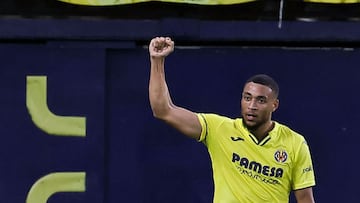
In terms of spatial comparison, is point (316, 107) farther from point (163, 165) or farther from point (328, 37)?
point (163, 165)

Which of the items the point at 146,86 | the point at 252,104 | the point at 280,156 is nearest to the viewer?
the point at 252,104

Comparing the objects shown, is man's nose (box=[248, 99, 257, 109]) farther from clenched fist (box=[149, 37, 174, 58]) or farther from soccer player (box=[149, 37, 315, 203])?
clenched fist (box=[149, 37, 174, 58])

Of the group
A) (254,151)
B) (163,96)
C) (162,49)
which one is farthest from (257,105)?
(162,49)

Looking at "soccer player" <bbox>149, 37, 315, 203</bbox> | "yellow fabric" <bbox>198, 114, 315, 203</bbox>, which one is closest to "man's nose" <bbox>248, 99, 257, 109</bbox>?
"soccer player" <bbox>149, 37, 315, 203</bbox>

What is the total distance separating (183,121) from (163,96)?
0.85 ft

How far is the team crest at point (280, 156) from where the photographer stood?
5926mm

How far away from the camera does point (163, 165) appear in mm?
8242

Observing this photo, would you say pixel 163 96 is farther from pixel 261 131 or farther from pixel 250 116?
pixel 261 131

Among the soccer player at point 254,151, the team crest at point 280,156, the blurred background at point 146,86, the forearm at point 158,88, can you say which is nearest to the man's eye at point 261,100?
the soccer player at point 254,151

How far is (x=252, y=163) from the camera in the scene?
590 centimetres

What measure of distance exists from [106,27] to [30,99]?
0.85 m

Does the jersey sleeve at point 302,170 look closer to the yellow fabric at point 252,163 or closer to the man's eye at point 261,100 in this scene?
the yellow fabric at point 252,163

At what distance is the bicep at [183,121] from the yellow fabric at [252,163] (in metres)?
0.05

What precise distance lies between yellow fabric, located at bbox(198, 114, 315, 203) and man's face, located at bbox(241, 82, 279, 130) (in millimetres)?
122
